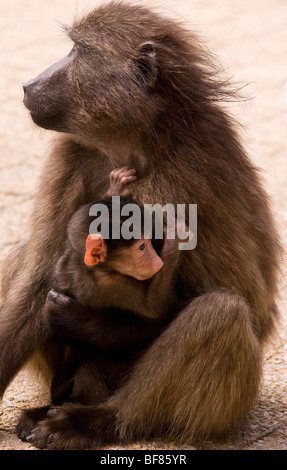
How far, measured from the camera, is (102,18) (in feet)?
11.4

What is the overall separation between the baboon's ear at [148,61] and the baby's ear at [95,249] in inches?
25.6

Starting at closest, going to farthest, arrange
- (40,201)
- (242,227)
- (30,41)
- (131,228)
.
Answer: (131,228) < (242,227) < (40,201) < (30,41)

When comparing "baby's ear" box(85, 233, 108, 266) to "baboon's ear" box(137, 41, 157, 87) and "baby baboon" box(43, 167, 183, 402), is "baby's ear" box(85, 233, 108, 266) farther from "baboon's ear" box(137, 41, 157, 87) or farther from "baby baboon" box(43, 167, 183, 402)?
"baboon's ear" box(137, 41, 157, 87)

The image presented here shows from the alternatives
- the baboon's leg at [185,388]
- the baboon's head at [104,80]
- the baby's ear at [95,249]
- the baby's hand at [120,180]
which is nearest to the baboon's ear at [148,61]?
the baboon's head at [104,80]

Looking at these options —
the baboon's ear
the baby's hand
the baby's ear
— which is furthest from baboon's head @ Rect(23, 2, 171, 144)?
the baby's ear

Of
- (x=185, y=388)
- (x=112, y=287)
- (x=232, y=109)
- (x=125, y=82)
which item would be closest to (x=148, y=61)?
(x=125, y=82)

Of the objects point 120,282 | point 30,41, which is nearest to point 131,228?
point 120,282

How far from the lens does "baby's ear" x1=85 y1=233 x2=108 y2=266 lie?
318 cm

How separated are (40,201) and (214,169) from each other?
79 centimetres

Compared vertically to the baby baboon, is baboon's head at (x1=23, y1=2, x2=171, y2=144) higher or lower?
higher

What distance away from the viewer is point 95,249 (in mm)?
3207

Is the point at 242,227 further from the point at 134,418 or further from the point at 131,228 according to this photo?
the point at 134,418

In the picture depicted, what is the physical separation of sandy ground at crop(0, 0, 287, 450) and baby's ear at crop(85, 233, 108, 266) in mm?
742

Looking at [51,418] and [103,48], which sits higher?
Result: [103,48]
